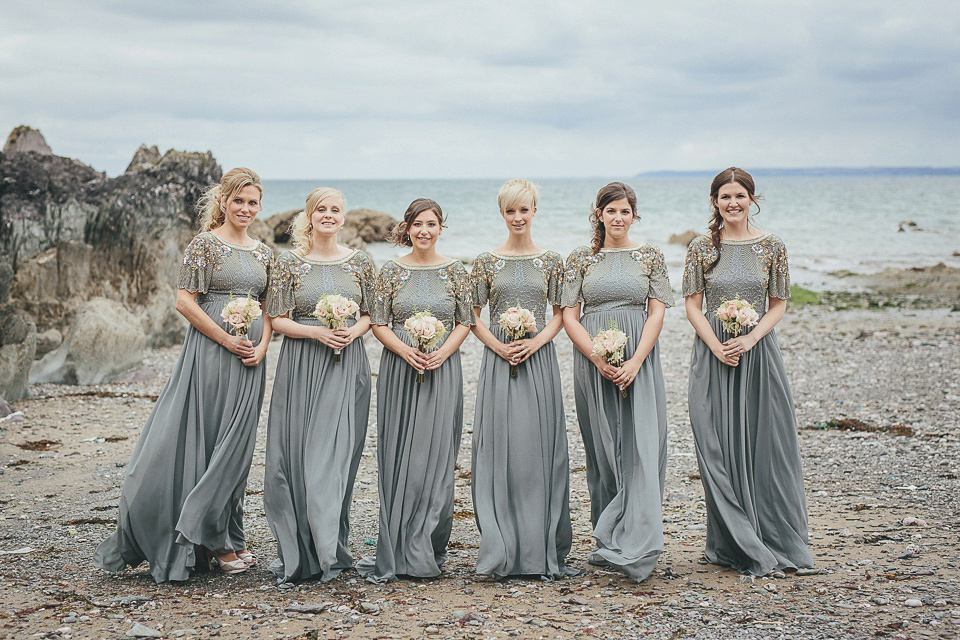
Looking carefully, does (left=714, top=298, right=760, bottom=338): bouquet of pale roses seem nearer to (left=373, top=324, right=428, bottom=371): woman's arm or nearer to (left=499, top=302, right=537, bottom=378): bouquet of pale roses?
(left=499, top=302, right=537, bottom=378): bouquet of pale roses

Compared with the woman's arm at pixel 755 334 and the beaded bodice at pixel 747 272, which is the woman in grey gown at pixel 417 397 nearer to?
the beaded bodice at pixel 747 272

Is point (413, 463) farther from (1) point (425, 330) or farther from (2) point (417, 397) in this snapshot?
(1) point (425, 330)

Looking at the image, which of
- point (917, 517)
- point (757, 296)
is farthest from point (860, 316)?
point (757, 296)

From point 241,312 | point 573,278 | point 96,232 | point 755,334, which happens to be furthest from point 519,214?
point 96,232

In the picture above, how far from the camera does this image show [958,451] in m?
10.5

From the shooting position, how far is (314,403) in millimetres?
6805

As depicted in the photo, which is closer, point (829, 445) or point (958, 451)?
point (958, 451)

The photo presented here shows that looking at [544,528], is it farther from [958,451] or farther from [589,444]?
[958,451]

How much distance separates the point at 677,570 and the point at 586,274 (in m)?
2.28

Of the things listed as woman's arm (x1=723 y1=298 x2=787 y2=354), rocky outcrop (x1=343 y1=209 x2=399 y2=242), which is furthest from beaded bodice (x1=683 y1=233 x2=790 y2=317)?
rocky outcrop (x1=343 y1=209 x2=399 y2=242)

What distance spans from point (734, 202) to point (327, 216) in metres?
2.98

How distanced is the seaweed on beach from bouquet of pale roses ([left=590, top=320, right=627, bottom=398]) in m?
6.38

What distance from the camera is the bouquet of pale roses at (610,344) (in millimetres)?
6598

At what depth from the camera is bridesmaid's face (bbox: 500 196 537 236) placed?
6777 millimetres
